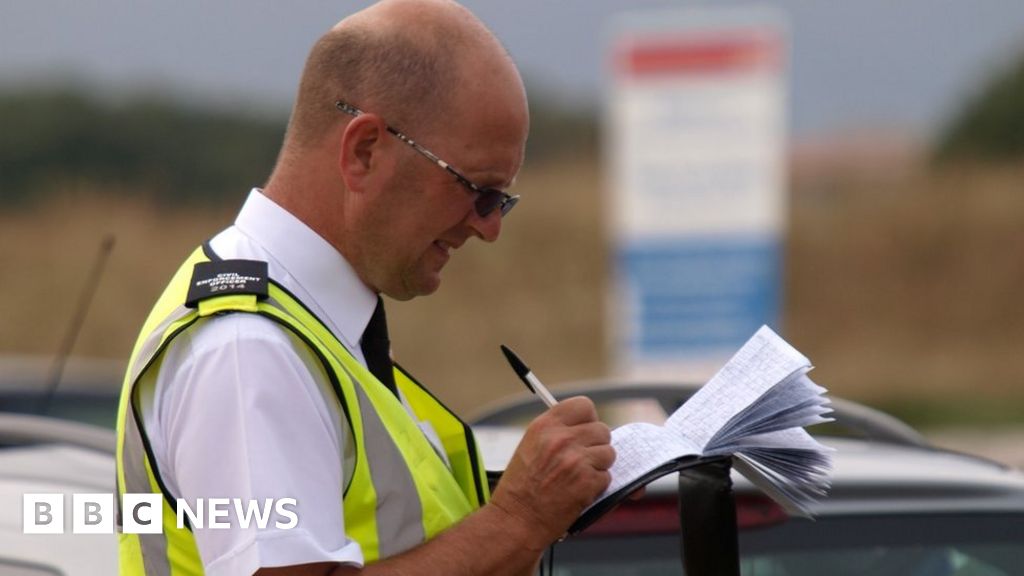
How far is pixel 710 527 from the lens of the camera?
2.03 meters

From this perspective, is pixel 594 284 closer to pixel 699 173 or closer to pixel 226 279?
pixel 699 173

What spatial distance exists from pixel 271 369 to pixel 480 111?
1.36ft

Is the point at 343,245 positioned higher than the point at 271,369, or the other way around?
the point at 343,245

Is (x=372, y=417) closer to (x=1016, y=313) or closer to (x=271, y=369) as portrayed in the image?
(x=271, y=369)

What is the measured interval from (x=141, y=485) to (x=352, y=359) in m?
0.27

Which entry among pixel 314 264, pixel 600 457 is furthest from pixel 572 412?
pixel 314 264

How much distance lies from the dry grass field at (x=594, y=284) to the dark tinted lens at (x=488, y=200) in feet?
57.6

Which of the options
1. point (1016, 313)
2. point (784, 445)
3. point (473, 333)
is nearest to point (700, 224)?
point (784, 445)

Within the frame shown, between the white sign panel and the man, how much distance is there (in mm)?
5660

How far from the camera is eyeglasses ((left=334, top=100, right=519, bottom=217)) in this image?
78.2 inches

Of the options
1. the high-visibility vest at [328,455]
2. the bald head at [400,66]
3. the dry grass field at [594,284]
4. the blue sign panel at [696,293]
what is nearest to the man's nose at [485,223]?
the bald head at [400,66]

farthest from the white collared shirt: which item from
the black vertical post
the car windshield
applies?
the car windshield

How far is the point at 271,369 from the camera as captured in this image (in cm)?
177

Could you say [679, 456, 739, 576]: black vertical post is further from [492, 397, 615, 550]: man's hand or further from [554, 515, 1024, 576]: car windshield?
[554, 515, 1024, 576]: car windshield
